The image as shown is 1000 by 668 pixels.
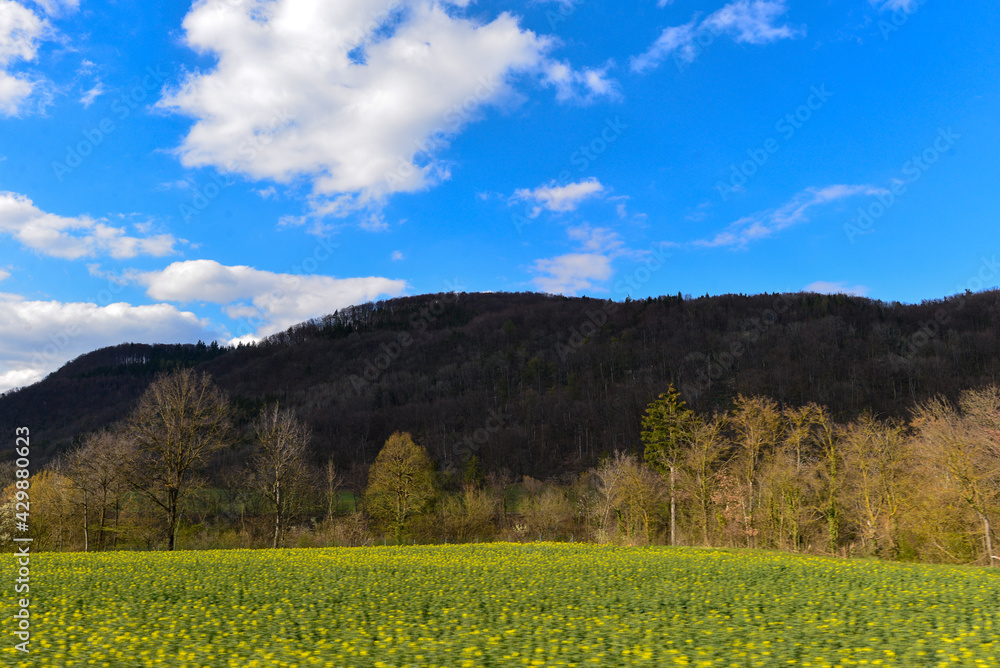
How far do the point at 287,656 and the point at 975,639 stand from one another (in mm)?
14691

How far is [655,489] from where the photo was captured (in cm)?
6994

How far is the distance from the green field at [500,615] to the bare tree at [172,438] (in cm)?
1154

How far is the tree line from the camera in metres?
39.2

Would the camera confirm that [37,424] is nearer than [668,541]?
No

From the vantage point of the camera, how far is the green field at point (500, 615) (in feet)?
36.7

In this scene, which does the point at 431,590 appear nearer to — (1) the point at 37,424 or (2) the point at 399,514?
(2) the point at 399,514

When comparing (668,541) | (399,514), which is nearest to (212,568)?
(399,514)

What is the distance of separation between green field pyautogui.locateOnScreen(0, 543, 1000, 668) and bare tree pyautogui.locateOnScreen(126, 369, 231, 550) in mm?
11543

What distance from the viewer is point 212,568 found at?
2530cm

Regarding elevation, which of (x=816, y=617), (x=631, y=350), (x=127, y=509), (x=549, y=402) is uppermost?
(x=631, y=350)

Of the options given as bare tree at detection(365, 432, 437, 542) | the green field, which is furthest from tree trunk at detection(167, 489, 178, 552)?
bare tree at detection(365, 432, 437, 542)

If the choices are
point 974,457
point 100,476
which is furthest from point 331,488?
point 974,457

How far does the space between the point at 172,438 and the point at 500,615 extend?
3361 cm

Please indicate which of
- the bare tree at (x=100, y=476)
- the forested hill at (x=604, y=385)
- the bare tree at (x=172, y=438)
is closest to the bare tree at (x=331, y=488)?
the bare tree at (x=100, y=476)
